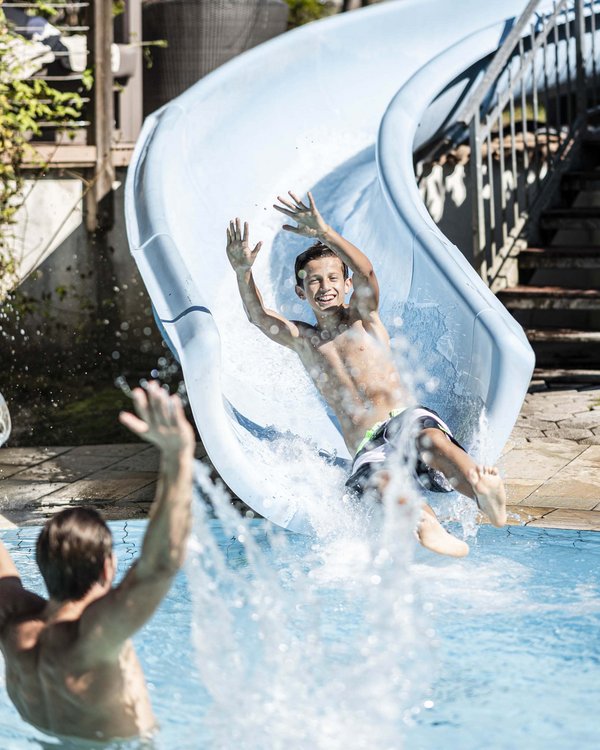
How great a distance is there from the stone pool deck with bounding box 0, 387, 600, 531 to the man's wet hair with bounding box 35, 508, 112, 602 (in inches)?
78.8

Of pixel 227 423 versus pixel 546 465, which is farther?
pixel 546 465

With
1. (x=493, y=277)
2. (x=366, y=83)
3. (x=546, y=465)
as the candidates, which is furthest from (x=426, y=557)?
(x=366, y=83)

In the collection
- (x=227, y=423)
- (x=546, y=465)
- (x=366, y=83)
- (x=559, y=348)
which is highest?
(x=366, y=83)

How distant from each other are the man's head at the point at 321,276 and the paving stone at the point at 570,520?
1056mm

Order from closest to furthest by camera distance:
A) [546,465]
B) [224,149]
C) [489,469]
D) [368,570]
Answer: [489,469] < [368,570] < [546,465] < [224,149]

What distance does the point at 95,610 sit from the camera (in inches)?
85.7

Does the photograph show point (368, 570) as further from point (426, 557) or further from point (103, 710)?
point (103, 710)

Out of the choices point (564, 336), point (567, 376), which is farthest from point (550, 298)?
point (567, 376)

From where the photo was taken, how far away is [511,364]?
3.96 metres

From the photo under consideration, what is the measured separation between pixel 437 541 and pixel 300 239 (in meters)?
2.94

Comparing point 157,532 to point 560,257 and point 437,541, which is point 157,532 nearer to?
point 437,541

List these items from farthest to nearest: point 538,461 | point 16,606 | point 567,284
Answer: point 567,284
point 538,461
point 16,606

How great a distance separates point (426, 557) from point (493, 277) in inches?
121

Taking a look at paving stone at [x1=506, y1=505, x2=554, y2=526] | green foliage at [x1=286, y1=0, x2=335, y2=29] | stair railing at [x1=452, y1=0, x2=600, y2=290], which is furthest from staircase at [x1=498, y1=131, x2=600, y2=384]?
green foliage at [x1=286, y1=0, x2=335, y2=29]
